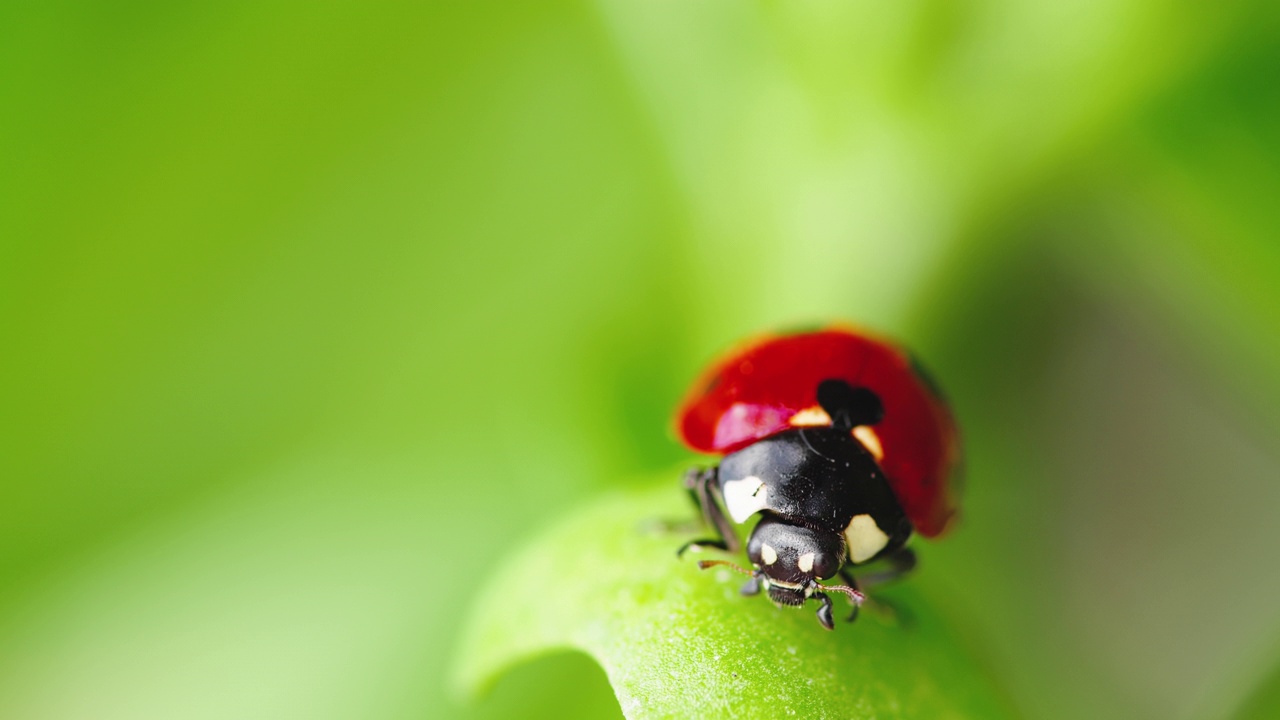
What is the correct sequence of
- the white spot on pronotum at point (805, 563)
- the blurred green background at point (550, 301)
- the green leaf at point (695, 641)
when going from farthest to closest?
the blurred green background at point (550, 301) → the white spot on pronotum at point (805, 563) → the green leaf at point (695, 641)

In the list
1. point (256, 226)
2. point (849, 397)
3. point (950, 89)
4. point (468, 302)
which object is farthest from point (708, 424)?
point (256, 226)

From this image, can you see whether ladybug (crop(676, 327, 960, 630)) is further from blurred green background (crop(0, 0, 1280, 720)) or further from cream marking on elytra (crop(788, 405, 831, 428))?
blurred green background (crop(0, 0, 1280, 720))

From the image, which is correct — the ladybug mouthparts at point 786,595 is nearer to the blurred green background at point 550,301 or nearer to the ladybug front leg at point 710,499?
the ladybug front leg at point 710,499

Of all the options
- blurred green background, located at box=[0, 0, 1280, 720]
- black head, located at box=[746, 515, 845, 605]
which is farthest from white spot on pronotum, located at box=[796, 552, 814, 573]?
blurred green background, located at box=[0, 0, 1280, 720]

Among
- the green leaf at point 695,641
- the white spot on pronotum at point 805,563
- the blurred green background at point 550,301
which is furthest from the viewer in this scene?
the blurred green background at point 550,301

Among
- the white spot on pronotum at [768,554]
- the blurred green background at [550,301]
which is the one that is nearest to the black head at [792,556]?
the white spot on pronotum at [768,554]

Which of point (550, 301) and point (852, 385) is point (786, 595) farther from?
point (550, 301)

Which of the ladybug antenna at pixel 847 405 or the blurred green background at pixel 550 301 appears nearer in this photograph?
the ladybug antenna at pixel 847 405
